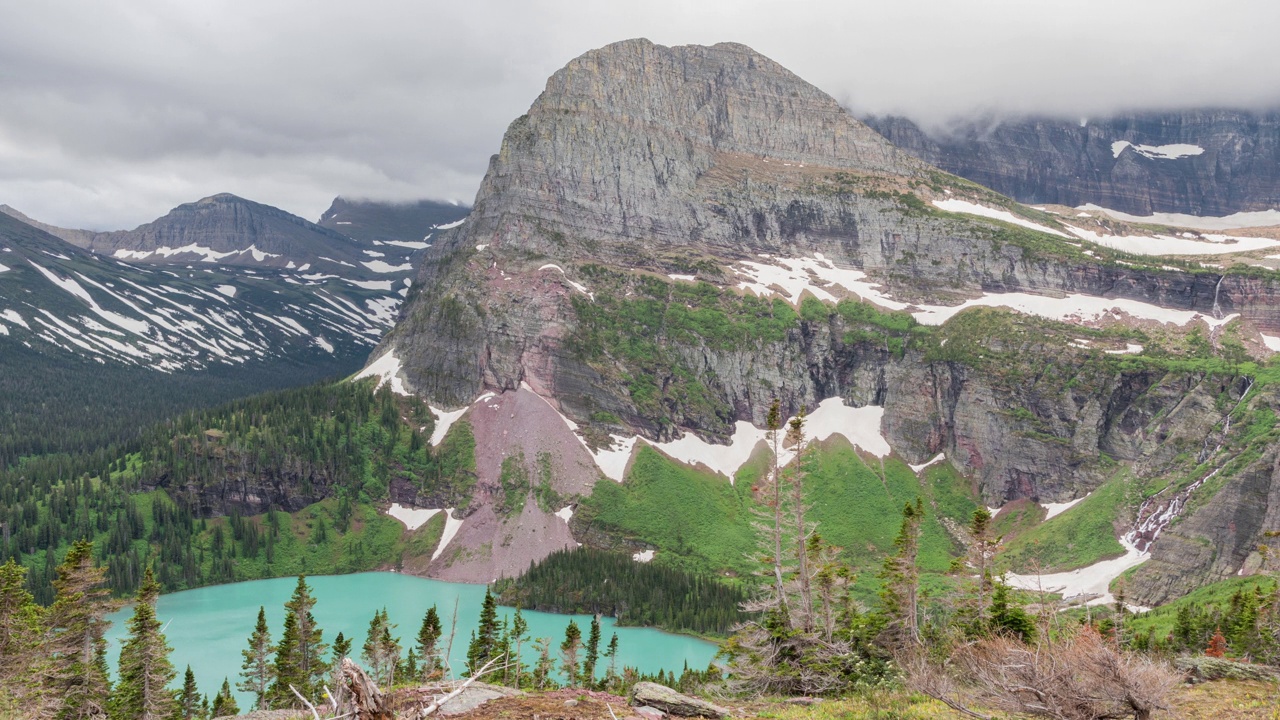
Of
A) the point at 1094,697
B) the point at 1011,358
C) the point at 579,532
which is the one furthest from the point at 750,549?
the point at 1094,697

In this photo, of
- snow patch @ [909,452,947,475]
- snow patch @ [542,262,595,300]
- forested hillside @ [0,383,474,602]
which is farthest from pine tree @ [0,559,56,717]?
snow patch @ [909,452,947,475]

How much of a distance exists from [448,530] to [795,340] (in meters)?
75.8

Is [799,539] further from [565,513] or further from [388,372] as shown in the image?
[388,372]

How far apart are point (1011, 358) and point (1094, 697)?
139 m

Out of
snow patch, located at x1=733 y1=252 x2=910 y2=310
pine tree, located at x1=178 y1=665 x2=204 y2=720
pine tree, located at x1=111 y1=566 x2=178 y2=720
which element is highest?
snow patch, located at x1=733 y1=252 x2=910 y2=310

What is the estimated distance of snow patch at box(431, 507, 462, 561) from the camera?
4978 inches

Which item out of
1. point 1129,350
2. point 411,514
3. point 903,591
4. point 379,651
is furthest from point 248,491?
point 1129,350

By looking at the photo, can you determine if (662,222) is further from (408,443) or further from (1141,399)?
(1141,399)

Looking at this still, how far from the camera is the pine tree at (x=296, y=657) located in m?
52.8

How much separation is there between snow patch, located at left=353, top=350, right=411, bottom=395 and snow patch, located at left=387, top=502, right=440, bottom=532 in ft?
81.8

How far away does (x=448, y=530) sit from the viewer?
130 m

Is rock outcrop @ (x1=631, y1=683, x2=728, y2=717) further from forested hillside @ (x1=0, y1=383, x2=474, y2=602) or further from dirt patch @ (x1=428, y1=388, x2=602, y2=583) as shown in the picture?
forested hillside @ (x1=0, y1=383, x2=474, y2=602)

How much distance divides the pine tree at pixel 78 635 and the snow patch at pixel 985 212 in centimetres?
17909

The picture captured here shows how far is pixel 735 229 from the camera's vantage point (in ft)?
588
